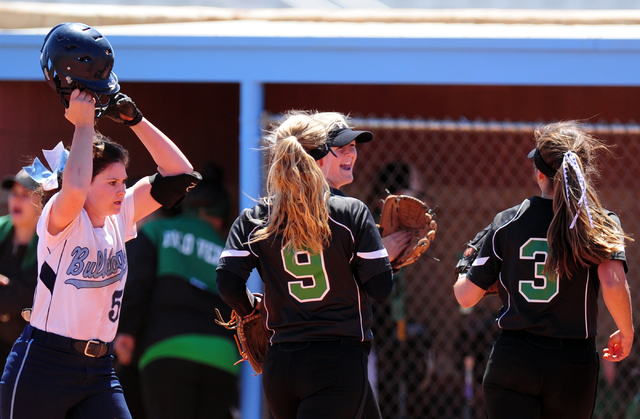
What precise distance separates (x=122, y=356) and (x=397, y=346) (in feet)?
7.30

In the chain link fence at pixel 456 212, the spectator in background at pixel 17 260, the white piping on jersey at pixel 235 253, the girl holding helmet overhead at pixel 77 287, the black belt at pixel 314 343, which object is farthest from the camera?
the chain link fence at pixel 456 212

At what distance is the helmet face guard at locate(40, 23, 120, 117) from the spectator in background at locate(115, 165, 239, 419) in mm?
1801

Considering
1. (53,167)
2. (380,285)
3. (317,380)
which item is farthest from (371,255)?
(53,167)

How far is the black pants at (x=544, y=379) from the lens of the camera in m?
2.60

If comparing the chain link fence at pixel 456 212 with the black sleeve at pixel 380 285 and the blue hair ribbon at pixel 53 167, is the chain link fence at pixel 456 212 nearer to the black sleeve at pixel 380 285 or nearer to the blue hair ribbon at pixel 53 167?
the black sleeve at pixel 380 285

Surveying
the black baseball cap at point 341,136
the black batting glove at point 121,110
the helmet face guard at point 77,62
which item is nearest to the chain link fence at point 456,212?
the black baseball cap at point 341,136

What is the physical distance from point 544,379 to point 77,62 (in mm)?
2156

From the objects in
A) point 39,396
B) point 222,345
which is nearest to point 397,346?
point 222,345

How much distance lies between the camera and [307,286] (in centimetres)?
254

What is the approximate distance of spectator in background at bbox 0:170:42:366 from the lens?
159 inches

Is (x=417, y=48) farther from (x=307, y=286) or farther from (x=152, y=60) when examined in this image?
(x=307, y=286)

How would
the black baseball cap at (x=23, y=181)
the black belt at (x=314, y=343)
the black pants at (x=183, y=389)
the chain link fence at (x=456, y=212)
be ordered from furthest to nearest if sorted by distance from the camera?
the chain link fence at (x=456, y=212)
the black baseball cap at (x=23, y=181)
the black pants at (x=183, y=389)
the black belt at (x=314, y=343)

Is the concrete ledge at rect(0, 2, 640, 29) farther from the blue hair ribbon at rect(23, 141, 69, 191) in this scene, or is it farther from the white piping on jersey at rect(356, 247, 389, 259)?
the white piping on jersey at rect(356, 247, 389, 259)

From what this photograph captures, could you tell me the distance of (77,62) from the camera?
2449mm
